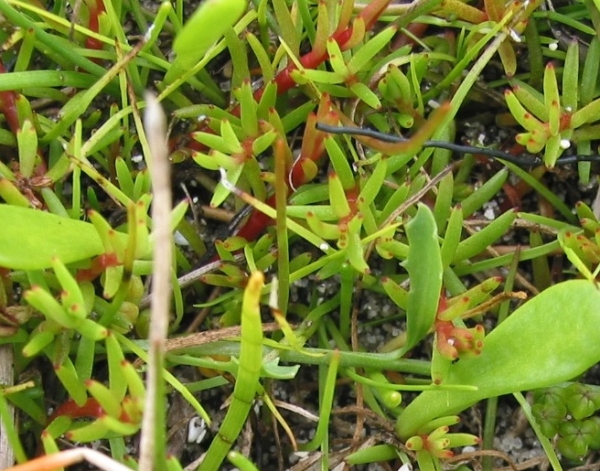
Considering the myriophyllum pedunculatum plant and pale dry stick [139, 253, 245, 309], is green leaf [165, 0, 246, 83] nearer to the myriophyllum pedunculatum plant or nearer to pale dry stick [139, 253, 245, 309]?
pale dry stick [139, 253, 245, 309]

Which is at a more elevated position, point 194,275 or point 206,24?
point 206,24

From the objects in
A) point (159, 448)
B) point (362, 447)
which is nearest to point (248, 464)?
point (159, 448)

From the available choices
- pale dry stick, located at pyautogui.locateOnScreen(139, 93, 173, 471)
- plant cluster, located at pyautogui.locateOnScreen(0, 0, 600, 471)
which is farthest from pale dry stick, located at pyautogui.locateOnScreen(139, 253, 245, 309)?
pale dry stick, located at pyautogui.locateOnScreen(139, 93, 173, 471)

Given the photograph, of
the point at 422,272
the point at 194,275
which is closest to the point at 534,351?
the point at 422,272

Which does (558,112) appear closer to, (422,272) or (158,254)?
(422,272)

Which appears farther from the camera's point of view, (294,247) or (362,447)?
(294,247)

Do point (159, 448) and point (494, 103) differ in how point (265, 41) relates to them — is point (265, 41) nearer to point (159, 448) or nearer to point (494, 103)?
point (494, 103)
